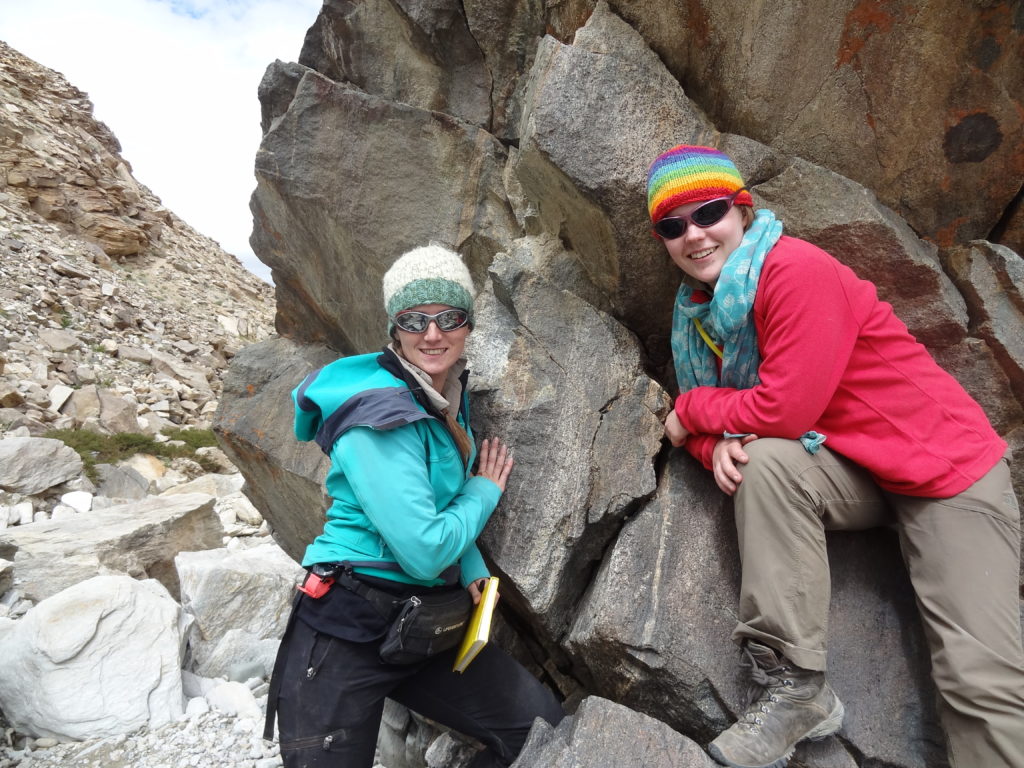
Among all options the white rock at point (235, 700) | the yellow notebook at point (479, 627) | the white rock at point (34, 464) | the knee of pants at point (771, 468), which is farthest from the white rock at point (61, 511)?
the knee of pants at point (771, 468)

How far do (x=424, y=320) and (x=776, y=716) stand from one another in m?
2.57

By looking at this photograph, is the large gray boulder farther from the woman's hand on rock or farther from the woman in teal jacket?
the woman's hand on rock

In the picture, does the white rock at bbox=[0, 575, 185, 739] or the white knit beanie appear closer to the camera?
the white knit beanie

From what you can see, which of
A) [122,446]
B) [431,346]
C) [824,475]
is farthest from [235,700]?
Result: [122,446]

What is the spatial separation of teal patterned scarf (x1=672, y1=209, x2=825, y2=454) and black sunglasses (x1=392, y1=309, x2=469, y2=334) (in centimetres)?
136

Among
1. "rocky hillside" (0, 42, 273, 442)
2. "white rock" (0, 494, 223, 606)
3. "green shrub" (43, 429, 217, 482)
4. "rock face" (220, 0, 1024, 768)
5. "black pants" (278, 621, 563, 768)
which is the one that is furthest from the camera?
"rocky hillside" (0, 42, 273, 442)

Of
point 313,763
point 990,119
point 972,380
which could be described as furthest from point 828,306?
point 313,763

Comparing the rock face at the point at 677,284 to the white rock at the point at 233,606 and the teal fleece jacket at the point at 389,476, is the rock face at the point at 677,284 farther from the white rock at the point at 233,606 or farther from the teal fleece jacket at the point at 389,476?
the white rock at the point at 233,606

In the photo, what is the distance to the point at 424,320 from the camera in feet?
11.1

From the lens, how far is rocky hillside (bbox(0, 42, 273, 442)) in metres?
18.2

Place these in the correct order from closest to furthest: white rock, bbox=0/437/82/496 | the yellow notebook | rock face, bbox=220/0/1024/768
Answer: the yellow notebook
rock face, bbox=220/0/1024/768
white rock, bbox=0/437/82/496

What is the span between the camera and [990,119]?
4.41 metres

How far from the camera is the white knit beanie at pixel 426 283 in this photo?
11.1ft

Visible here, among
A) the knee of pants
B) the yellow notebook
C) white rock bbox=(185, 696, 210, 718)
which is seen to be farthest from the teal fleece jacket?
white rock bbox=(185, 696, 210, 718)
